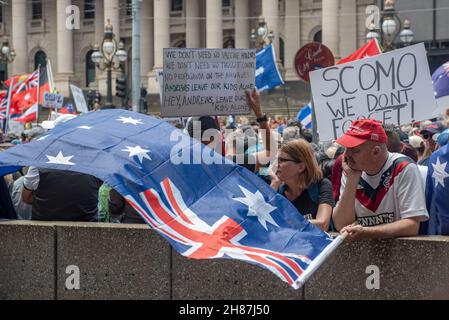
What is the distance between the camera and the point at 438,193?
5.14 meters

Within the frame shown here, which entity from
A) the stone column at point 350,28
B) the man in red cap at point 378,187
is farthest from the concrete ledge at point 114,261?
the stone column at point 350,28

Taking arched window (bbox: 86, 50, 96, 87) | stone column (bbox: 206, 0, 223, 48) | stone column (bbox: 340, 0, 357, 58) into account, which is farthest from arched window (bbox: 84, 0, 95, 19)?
stone column (bbox: 340, 0, 357, 58)

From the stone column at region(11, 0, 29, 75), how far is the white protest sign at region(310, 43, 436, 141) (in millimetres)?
55788

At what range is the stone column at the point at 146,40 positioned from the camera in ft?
196

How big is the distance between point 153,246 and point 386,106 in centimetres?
375

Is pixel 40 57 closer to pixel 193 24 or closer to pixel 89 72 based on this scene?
pixel 89 72

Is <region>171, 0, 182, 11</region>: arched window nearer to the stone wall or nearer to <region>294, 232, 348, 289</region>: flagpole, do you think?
the stone wall

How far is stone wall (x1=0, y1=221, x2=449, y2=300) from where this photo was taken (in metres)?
4.79

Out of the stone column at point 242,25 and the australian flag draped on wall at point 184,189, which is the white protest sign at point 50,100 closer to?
the australian flag draped on wall at point 184,189

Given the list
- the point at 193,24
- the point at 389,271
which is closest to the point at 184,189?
the point at 389,271

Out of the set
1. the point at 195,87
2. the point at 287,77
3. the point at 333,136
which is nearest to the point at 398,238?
the point at 195,87

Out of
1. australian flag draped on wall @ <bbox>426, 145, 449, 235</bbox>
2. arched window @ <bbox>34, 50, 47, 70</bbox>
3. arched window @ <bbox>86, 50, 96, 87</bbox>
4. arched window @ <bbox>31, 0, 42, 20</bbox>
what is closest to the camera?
australian flag draped on wall @ <bbox>426, 145, 449, 235</bbox>

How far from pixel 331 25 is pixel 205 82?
151 ft

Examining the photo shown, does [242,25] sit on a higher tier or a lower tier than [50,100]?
higher
